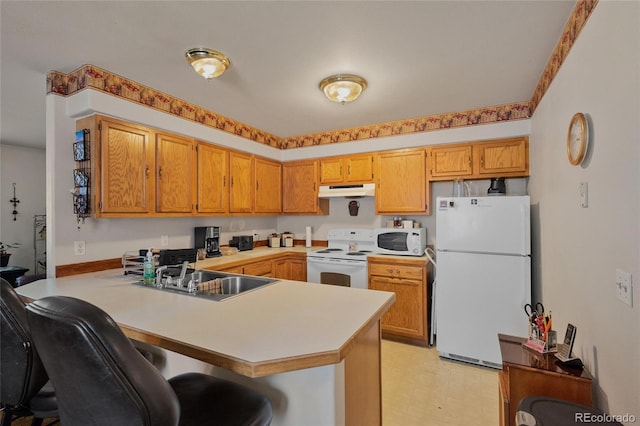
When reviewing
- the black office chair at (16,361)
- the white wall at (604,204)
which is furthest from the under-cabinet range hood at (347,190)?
the black office chair at (16,361)

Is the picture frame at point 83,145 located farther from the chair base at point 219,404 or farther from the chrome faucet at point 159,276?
the chair base at point 219,404

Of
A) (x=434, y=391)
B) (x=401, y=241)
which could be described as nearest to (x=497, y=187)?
(x=401, y=241)

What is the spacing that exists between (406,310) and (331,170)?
195 centimetres

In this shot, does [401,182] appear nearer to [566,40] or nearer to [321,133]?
[321,133]

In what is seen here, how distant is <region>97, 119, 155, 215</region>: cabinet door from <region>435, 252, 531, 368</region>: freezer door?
2775 mm

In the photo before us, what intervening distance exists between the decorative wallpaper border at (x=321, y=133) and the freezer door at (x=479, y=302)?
1467 millimetres

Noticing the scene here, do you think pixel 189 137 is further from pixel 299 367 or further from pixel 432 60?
pixel 299 367

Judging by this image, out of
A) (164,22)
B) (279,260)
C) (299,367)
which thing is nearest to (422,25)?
(164,22)

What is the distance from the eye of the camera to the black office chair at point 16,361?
117 centimetres

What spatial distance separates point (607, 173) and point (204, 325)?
1.80 meters

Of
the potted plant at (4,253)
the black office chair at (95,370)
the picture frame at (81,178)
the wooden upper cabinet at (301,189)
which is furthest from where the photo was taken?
the potted plant at (4,253)

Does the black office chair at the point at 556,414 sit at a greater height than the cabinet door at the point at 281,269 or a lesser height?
lesser

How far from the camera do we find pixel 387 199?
11.7 feet

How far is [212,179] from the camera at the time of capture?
3.21m
